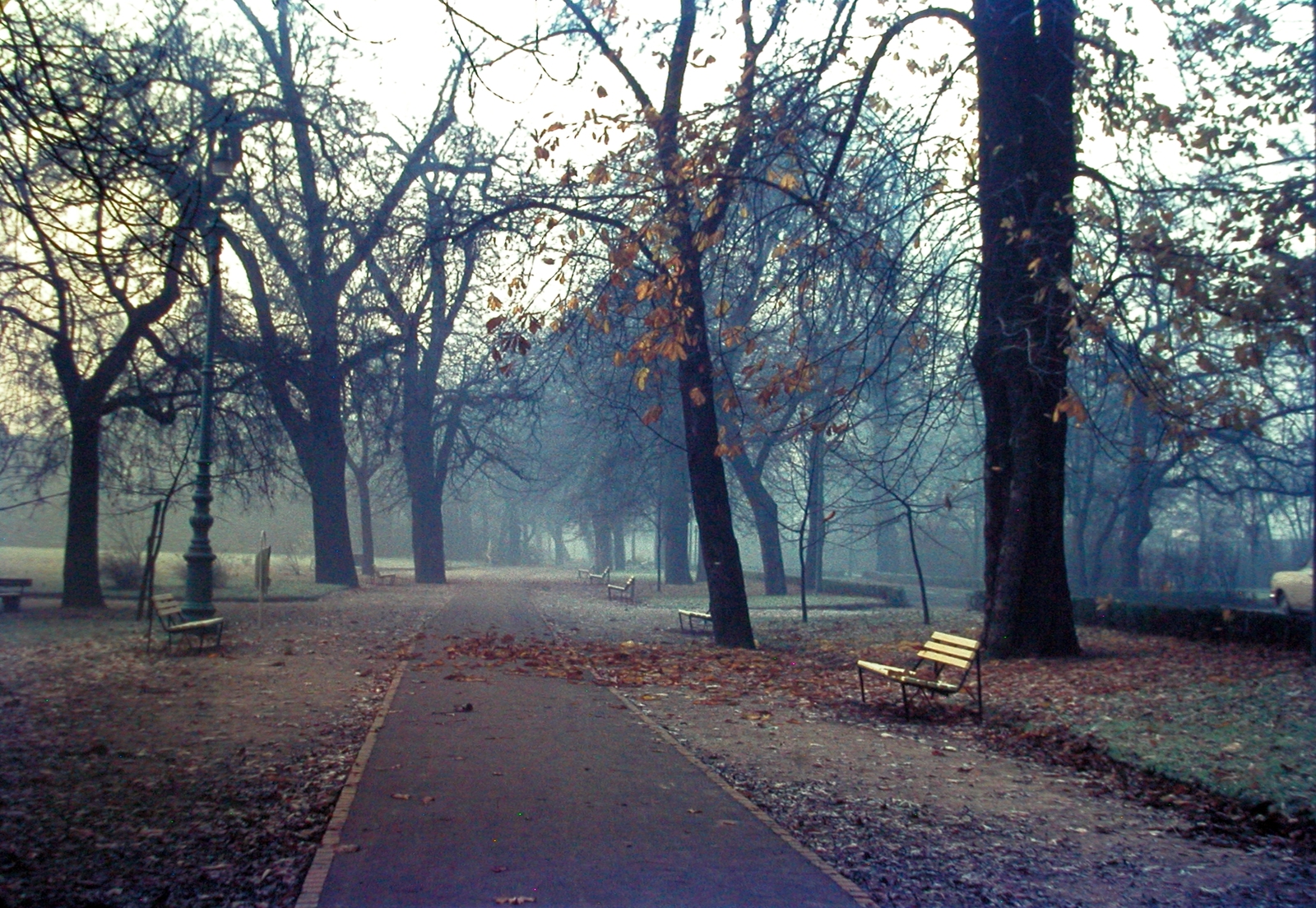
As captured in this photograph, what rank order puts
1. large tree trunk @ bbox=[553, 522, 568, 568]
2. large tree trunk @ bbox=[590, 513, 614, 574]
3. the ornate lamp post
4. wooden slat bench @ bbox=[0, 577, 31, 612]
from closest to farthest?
the ornate lamp post < wooden slat bench @ bbox=[0, 577, 31, 612] < large tree trunk @ bbox=[590, 513, 614, 574] < large tree trunk @ bbox=[553, 522, 568, 568]

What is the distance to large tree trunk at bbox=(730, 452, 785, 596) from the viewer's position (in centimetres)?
3356

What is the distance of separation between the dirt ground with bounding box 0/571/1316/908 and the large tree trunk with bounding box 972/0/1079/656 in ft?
13.5

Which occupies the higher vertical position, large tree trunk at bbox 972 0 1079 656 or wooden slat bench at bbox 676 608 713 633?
large tree trunk at bbox 972 0 1079 656

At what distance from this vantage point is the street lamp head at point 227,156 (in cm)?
1384

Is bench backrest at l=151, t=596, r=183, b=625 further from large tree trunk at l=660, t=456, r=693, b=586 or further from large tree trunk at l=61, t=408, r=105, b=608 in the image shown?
large tree trunk at l=660, t=456, r=693, b=586

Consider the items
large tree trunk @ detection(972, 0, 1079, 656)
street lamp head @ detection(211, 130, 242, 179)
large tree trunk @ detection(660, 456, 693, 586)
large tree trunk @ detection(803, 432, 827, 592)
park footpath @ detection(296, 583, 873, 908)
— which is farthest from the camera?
large tree trunk @ detection(660, 456, 693, 586)

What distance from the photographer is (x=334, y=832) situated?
236 inches

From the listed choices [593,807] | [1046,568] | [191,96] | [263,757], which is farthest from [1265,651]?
[191,96]

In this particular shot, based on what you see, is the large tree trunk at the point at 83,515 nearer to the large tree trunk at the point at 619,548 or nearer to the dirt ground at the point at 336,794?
the dirt ground at the point at 336,794

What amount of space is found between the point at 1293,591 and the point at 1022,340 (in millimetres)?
11179

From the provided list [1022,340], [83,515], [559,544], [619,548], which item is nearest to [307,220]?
[83,515]

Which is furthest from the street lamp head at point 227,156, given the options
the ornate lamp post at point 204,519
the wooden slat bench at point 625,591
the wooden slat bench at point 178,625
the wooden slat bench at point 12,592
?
→ the wooden slat bench at point 625,591

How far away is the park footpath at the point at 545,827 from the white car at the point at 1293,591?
16.7 m

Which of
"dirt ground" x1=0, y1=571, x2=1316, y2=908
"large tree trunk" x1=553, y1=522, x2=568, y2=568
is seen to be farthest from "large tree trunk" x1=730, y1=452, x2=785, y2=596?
"large tree trunk" x1=553, y1=522, x2=568, y2=568
